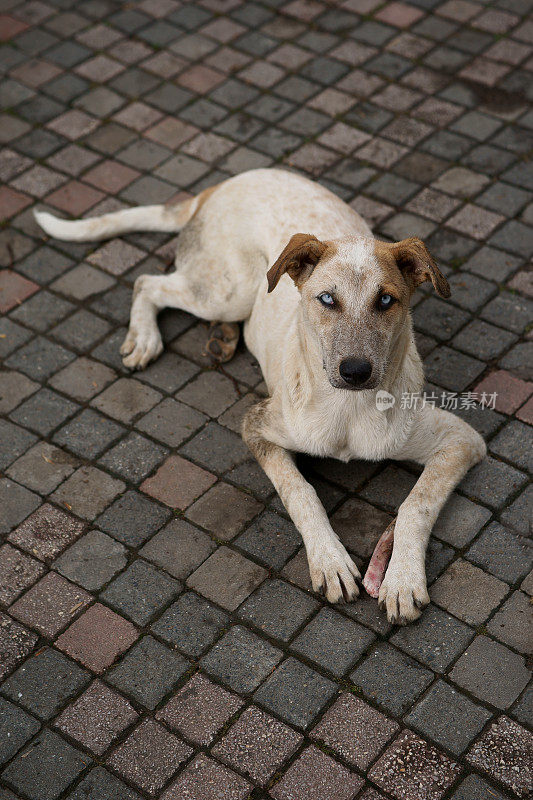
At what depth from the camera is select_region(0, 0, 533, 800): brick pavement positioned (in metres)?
4.04

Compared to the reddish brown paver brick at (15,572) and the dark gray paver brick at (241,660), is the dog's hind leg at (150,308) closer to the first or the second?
the reddish brown paver brick at (15,572)

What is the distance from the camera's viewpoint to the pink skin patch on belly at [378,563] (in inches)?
177

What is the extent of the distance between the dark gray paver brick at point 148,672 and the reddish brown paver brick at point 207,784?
0.35 m

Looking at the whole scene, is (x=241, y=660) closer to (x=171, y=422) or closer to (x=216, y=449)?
(x=216, y=449)

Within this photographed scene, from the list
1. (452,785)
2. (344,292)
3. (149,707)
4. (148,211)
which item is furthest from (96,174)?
(452,785)

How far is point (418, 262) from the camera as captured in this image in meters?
4.24

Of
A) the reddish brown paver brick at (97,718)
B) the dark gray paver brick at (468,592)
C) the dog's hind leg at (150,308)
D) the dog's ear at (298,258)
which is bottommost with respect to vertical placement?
the reddish brown paver brick at (97,718)

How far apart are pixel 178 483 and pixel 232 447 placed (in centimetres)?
38

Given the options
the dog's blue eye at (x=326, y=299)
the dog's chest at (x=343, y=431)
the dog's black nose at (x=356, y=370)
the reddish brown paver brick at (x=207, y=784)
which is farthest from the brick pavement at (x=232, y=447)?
the dog's blue eye at (x=326, y=299)

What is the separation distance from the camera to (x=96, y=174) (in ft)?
23.0

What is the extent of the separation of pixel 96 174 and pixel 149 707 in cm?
425

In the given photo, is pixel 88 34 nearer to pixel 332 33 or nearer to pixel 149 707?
pixel 332 33

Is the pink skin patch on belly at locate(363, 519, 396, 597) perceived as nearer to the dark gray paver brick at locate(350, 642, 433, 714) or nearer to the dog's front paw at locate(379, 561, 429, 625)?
the dog's front paw at locate(379, 561, 429, 625)

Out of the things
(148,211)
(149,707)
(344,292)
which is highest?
(344,292)
